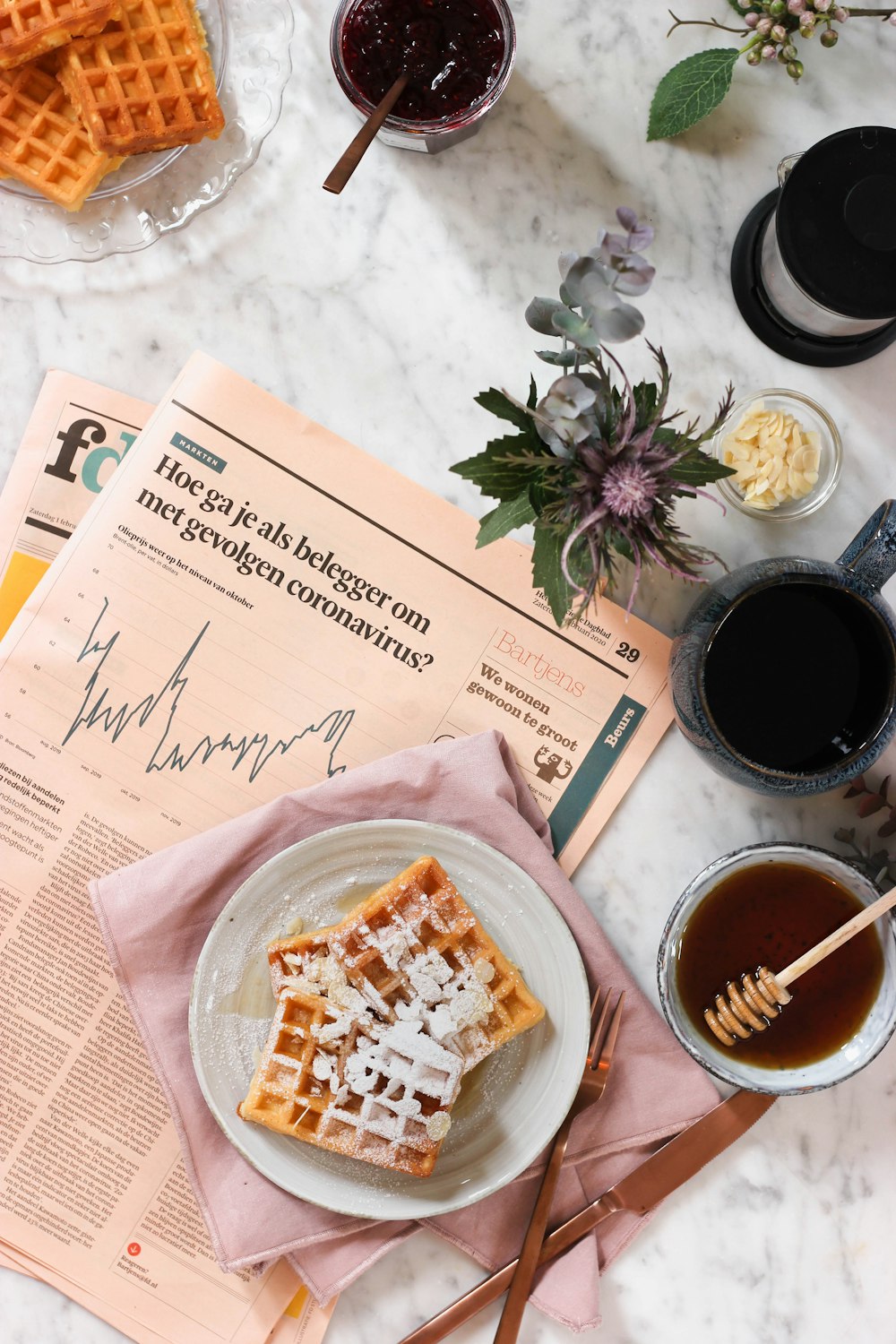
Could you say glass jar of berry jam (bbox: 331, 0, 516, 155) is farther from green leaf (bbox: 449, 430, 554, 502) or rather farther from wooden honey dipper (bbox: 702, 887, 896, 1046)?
wooden honey dipper (bbox: 702, 887, 896, 1046)

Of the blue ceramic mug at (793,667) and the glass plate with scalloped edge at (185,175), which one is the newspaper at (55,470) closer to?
the glass plate with scalloped edge at (185,175)

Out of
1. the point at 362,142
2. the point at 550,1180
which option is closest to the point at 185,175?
the point at 362,142

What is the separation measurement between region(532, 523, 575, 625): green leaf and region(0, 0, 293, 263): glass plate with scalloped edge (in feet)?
1.76

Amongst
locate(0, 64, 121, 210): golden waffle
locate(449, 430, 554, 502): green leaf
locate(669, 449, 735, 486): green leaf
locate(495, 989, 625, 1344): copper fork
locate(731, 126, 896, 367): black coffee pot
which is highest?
locate(731, 126, 896, 367): black coffee pot

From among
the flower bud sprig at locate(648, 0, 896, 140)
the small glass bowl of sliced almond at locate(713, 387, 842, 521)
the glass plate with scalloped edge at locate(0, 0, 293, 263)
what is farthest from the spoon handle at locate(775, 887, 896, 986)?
the glass plate with scalloped edge at locate(0, 0, 293, 263)

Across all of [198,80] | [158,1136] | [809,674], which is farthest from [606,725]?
[198,80]

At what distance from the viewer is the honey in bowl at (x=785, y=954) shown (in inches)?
36.6

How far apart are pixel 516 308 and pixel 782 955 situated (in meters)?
0.70

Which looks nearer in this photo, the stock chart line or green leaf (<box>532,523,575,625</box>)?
green leaf (<box>532,523,575,625</box>)

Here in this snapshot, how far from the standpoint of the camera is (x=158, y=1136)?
984 millimetres

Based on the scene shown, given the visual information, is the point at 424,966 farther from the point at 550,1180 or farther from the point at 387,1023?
the point at 550,1180

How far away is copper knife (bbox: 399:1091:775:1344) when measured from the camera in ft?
3.16

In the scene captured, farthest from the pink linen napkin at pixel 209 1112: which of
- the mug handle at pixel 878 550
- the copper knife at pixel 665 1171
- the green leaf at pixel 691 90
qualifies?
the green leaf at pixel 691 90

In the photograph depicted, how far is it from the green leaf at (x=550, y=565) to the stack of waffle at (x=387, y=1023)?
0.29 metres
